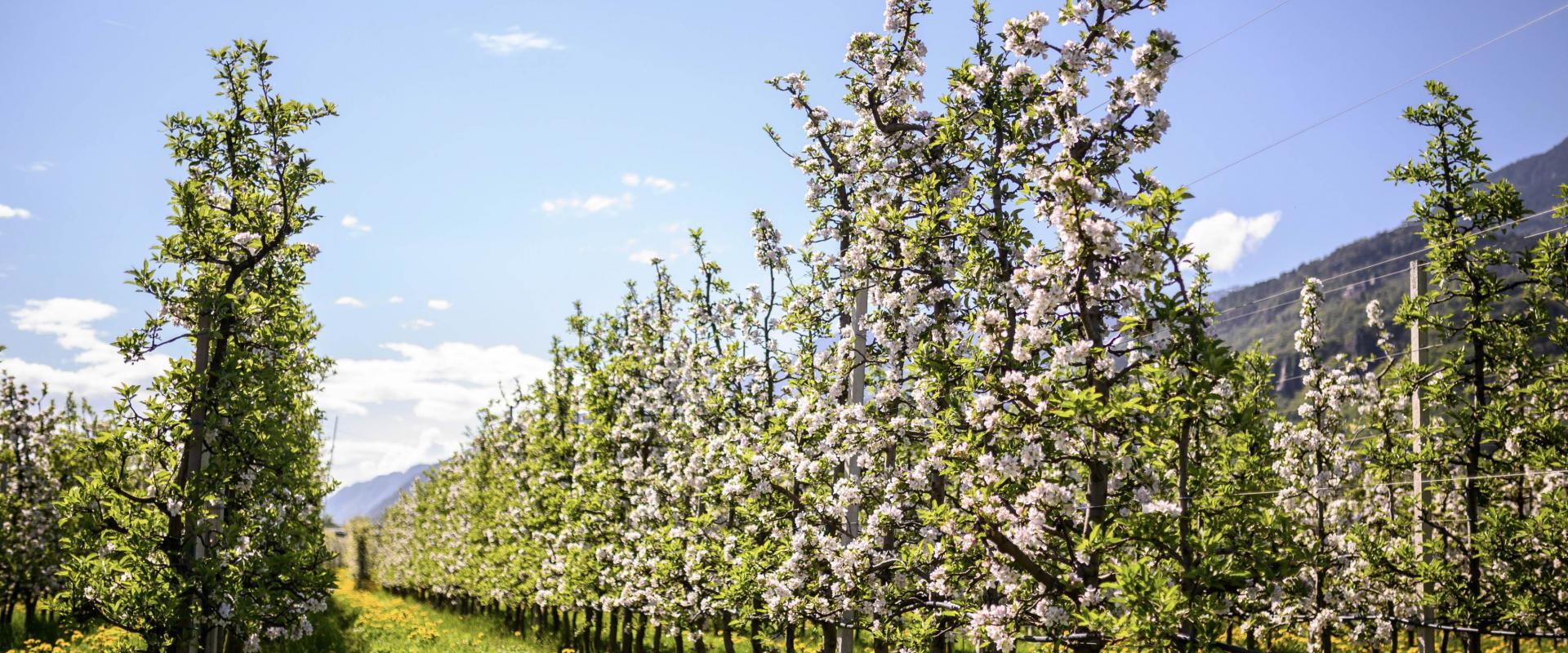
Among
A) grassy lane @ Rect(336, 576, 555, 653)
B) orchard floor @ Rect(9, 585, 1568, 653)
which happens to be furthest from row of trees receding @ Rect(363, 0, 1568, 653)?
grassy lane @ Rect(336, 576, 555, 653)

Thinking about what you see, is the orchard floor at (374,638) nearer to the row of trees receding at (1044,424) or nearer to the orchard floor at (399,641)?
the orchard floor at (399,641)

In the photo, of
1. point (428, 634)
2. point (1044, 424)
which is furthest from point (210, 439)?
point (428, 634)

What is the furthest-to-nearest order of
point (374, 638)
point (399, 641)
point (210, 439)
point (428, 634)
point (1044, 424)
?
point (374, 638)
point (428, 634)
point (399, 641)
point (210, 439)
point (1044, 424)

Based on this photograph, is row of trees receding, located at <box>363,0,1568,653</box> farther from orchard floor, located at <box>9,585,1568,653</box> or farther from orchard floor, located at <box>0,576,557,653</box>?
orchard floor, located at <box>0,576,557,653</box>

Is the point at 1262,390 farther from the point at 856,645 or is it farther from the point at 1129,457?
the point at 856,645

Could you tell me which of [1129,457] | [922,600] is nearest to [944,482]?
[922,600]

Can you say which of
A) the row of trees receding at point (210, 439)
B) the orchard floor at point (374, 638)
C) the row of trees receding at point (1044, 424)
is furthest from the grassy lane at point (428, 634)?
the row of trees receding at point (210, 439)

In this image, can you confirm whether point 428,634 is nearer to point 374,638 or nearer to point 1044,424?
point 374,638

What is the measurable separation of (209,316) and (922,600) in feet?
37.4

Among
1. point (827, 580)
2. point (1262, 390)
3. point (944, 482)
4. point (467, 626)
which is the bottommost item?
point (467, 626)

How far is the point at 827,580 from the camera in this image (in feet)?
45.5

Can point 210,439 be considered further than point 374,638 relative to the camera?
No

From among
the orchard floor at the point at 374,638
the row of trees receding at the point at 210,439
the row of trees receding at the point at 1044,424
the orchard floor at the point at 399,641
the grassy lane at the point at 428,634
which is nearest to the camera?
the row of trees receding at the point at 1044,424

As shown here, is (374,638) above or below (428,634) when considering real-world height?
below
